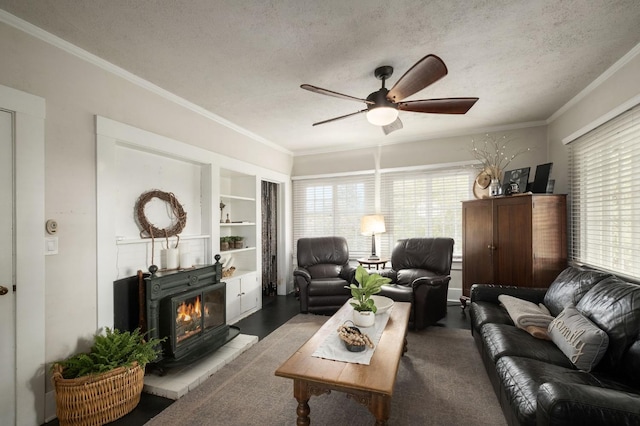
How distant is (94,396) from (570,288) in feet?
12.1

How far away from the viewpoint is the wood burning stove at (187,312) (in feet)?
8.05

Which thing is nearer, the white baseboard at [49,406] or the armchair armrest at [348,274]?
the white baseboard at [49,406]

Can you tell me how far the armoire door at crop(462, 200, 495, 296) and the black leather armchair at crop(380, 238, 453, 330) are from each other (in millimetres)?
237

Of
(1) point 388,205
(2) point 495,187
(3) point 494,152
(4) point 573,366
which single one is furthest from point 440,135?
(4) point 573,366

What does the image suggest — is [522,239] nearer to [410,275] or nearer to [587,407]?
[410,275]

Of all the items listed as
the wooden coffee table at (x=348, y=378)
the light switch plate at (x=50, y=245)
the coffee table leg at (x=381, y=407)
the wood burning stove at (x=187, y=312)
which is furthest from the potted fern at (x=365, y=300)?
the light switch plate at (x=50, y=245)

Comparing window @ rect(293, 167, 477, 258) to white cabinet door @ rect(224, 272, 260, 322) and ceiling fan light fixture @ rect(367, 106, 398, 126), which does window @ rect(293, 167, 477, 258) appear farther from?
ceiling fan light fixture @ rect(367, 106, 398, 126)

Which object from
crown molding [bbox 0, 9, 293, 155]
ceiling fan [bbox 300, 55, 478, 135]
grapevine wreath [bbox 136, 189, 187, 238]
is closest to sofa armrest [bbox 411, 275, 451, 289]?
ceiling fan [bbox 300, 55, 478, 135]

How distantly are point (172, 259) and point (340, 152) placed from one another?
3436 mm

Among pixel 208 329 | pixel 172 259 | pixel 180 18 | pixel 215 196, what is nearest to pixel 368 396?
pixel 208 329

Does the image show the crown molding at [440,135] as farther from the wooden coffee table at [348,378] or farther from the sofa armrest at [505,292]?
the wooden coffee table at [348,378]

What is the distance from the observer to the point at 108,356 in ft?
6.63

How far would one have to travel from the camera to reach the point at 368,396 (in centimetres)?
154

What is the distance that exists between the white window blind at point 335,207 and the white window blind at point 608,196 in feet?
9.06
